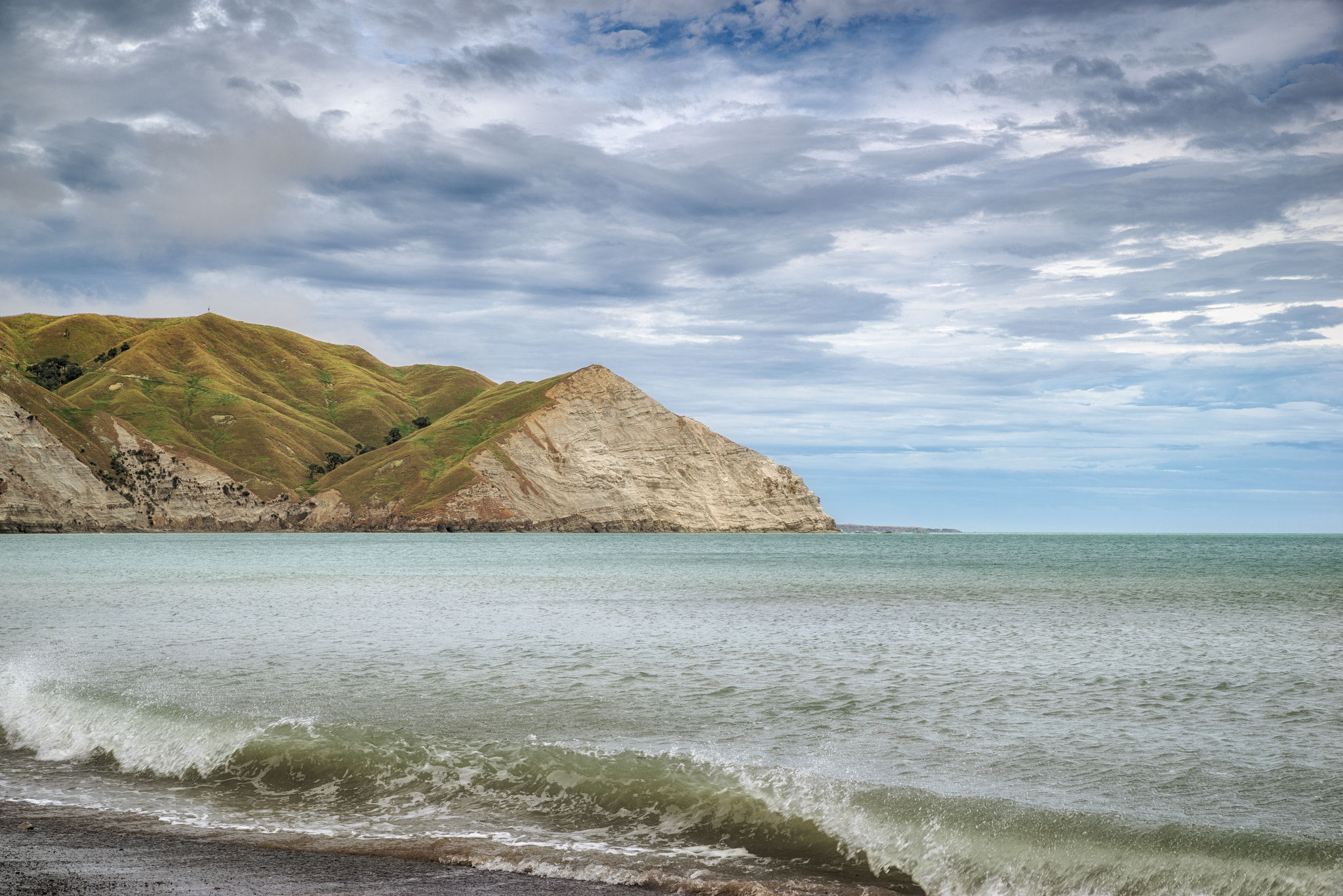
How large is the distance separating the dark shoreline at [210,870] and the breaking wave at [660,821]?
35cm

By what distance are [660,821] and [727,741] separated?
2.82 metres

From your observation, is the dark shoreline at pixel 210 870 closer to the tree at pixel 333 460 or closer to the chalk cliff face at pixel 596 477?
the chalk cliff face at pixel 596 477

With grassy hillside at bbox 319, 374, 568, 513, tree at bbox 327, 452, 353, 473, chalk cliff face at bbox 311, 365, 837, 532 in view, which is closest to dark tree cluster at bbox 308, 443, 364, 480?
tree at bbox 327, 452, 353, 473

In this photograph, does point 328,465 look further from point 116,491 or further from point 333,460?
point 116,491

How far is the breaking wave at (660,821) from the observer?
A: 24.5 feet

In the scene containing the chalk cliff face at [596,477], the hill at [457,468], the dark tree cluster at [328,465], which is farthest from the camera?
the dark tree cluster at [328,465]

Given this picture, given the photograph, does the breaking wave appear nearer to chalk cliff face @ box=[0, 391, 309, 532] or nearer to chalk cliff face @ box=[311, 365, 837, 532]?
chalk cliff face @ box=[0, 391, 309, 532]

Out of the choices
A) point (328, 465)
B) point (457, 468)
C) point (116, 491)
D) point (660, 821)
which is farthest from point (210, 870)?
point (328, 465)

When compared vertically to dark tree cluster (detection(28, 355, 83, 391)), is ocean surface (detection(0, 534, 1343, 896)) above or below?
below

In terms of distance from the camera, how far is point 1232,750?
1123cm

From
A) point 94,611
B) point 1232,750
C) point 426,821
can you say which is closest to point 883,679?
point 1232,750

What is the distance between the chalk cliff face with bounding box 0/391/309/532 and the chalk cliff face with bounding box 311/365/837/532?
46.9 feet

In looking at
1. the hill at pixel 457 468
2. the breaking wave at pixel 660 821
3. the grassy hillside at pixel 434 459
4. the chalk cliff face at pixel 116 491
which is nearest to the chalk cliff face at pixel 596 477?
the hill at pixel 457 468

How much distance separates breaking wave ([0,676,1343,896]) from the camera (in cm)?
747
